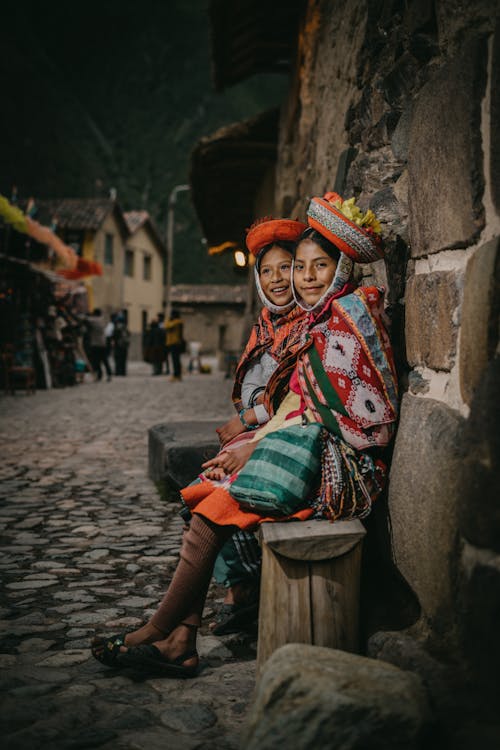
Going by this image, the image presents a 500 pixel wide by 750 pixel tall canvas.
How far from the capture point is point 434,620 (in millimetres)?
1890

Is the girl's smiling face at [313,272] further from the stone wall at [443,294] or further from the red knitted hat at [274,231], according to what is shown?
the red knitted hat at [274,231]

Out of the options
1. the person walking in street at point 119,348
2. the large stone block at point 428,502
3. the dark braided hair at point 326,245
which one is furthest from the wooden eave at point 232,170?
the person walking in street at point 119,348

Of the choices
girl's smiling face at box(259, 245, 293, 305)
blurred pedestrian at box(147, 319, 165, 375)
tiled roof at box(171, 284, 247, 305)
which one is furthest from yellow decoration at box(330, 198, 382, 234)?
tiled roof at box(171, 284, 247, 305)

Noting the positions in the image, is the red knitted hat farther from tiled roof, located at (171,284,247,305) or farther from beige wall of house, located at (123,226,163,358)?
tiled roof, located at (171,284,247,305)

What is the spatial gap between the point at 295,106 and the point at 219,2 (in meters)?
1.11

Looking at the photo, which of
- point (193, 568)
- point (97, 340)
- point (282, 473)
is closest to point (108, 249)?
point (97, 340)

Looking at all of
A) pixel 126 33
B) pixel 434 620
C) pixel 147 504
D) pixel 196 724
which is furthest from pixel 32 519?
pixel 126 33

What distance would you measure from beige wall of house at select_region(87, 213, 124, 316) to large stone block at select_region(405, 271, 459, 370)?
103 feet

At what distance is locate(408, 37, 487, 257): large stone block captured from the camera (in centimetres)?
181

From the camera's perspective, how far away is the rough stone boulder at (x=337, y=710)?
152 centimetres

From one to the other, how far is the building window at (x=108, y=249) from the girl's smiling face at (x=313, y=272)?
33844 mm

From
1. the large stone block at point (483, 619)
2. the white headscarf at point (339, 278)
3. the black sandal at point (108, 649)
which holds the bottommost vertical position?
the black sandal at point (108, 649)

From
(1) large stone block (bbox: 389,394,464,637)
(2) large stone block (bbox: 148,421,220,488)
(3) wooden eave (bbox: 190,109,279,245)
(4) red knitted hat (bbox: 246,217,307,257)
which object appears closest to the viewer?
(1) large stone block (bbox: 389,394,464,637)

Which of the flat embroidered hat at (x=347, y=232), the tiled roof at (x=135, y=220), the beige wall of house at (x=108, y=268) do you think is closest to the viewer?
the flat embroidered hat at (x=347, y=232)
